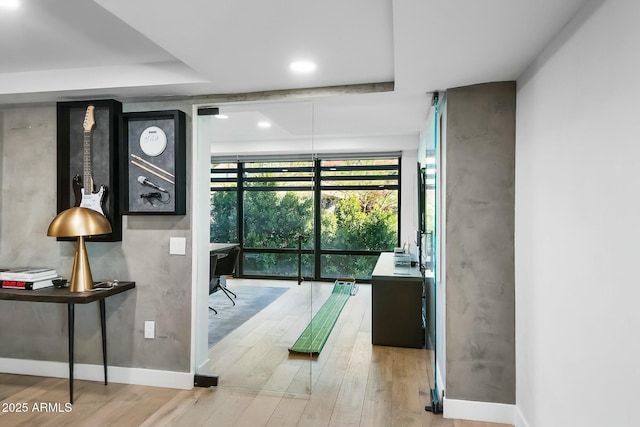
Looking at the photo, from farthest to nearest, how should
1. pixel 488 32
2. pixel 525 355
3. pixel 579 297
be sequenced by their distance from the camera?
pixel 525 355
pixel 488 32
pixel 579 297

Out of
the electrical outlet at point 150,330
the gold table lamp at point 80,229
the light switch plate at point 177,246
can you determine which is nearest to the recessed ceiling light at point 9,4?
the gold table lamp at point 80,229

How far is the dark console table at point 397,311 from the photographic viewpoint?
151 inches

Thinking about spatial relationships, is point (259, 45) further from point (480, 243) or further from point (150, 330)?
point (150, 330)

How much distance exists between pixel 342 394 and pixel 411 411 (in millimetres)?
504

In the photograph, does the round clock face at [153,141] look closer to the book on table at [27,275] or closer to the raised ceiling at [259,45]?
the raised ceiling at [259,45]

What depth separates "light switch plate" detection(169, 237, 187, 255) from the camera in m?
3.01

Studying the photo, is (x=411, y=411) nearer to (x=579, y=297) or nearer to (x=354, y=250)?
(x=579, y=297)

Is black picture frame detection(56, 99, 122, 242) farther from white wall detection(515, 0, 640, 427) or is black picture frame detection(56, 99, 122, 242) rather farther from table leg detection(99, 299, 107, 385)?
white wall detection(515, 0, 640, 427)

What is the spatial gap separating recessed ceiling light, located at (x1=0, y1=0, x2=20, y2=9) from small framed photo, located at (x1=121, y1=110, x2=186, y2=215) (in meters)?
1.06

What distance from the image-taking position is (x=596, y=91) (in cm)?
141

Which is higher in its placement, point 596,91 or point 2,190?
point 596,91

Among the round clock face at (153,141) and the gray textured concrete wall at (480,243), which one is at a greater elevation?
the round clock face at (153,141)

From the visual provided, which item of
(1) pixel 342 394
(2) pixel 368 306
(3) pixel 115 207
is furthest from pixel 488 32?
(2) pixel 368 306

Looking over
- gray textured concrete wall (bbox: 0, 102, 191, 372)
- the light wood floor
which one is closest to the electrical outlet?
gray textured concrete wall (bbox: 0, 102, 191, 372)
